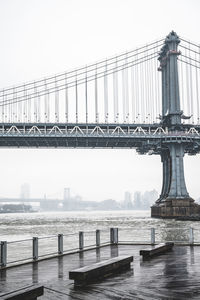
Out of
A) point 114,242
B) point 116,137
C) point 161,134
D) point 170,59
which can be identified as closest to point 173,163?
point 161,134

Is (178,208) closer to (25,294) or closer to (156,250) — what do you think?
(156,250)

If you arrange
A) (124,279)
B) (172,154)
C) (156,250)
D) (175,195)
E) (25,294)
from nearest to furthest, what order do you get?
(25,294)
(124,279)
(156,250)
(175,195)
(172,154)

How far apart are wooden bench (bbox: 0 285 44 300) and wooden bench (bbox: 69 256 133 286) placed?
2.20 m

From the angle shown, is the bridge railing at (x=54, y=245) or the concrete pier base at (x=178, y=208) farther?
the concrete pier base at (x=178, y=208)

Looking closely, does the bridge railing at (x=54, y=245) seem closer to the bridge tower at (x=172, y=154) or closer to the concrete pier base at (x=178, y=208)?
the concrete pier base at (x=178, y=208)

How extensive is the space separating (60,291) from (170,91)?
91248 millimetres

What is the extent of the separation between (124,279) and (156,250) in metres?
6.22

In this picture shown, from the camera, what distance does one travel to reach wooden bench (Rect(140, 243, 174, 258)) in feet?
57.6

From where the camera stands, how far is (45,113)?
328 ft

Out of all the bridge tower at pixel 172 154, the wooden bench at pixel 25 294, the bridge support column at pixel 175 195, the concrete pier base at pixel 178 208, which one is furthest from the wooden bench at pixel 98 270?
the concrete pier base at pixel 178 208

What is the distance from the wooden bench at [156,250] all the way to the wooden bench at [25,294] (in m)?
8.23

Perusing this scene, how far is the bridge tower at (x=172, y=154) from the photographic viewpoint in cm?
9426

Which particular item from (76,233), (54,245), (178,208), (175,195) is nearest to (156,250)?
(76,233)

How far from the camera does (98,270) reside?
42.2 ft
